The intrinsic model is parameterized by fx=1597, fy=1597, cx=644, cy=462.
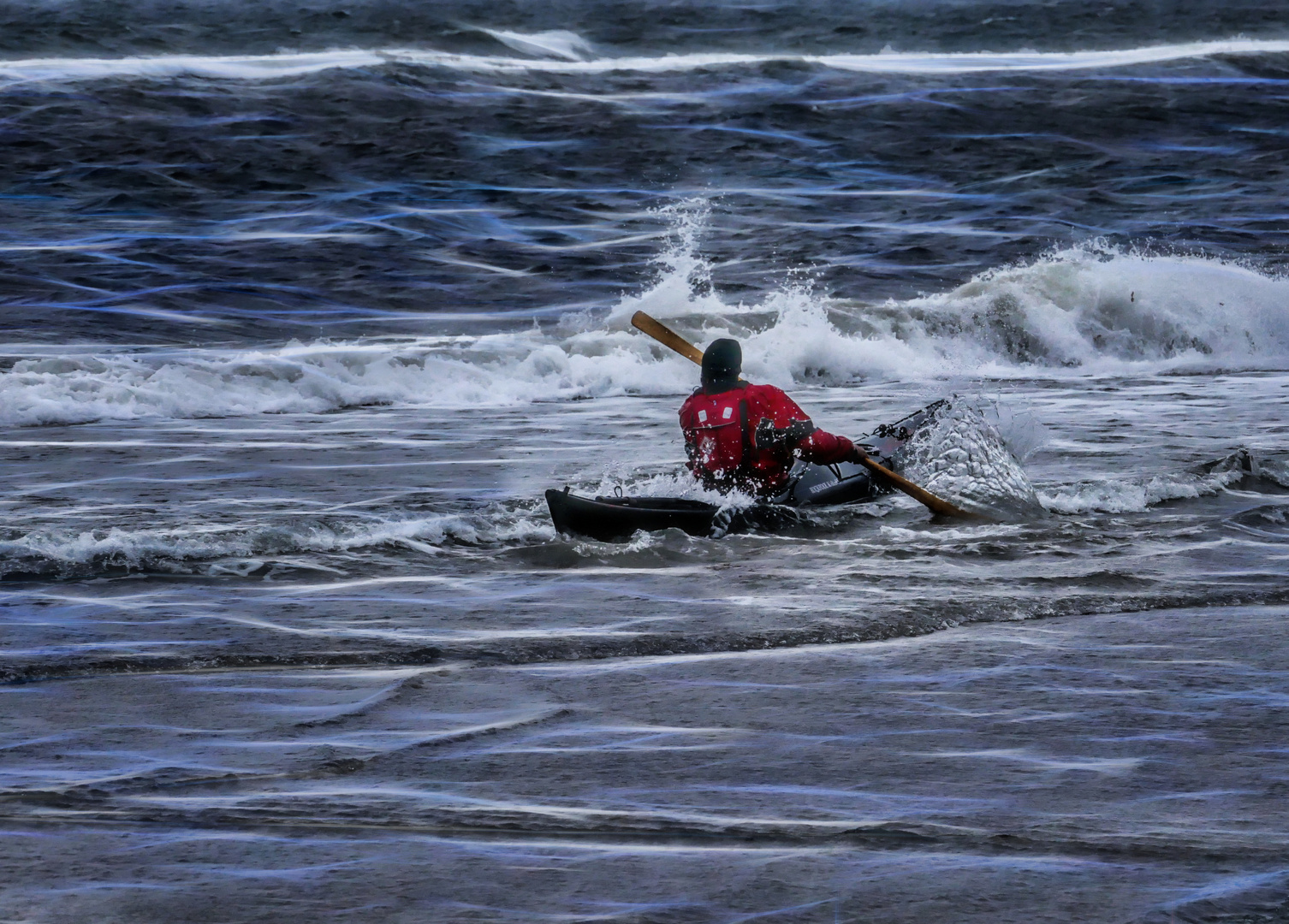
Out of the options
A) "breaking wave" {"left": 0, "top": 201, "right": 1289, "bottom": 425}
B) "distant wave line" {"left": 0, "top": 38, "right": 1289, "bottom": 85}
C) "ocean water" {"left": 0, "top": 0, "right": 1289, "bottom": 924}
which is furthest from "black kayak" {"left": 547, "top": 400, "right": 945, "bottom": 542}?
"distant wave line" {"left": 0, "top": 38, "right": 1289, "bottom": 85}

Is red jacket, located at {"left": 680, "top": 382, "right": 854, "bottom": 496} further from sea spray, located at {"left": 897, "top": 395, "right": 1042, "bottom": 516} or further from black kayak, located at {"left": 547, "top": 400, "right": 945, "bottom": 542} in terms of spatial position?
sea spray, located at {"left": 897, "top": 395, "right": 1042, "bottom": 516}

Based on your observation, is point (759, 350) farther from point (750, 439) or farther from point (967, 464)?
point (750, 439)

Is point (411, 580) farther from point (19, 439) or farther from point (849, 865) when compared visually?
point (19, 439)

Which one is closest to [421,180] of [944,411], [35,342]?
[35,342]

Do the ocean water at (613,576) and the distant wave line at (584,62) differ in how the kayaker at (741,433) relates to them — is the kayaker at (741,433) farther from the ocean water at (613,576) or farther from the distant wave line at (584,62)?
the distant wave line at (584,62)

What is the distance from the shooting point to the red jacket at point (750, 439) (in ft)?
30.1

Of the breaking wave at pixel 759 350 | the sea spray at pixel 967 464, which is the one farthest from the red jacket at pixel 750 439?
the breaking wave at pixel 759 350

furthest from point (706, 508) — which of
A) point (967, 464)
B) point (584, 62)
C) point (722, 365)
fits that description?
point (584, 62)

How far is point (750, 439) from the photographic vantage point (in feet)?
30.4

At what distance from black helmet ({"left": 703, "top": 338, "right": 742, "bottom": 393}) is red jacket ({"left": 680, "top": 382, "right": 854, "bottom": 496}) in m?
0.05

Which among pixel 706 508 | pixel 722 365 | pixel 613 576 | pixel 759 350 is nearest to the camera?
pixel 613 576

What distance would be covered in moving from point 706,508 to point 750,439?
0.57 m

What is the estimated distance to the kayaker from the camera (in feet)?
30.1

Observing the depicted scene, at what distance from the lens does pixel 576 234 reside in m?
27.3
